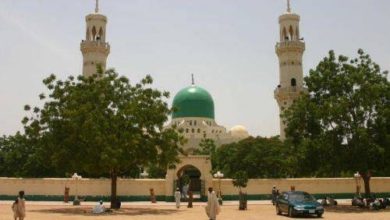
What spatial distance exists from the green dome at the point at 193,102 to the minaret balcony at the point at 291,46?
2057cm

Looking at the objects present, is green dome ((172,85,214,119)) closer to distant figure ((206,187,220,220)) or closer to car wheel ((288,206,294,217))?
car wheel ((288,206,294,217))

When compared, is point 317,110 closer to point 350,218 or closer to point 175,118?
point 350,218

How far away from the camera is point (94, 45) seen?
196 feet

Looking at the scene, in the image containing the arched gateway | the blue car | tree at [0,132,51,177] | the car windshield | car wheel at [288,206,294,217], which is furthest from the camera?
tree at [0,132,51,177]

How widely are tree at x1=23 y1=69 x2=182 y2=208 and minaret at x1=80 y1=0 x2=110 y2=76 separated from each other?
31431 mm

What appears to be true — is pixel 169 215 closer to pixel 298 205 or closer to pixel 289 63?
pixel 298 205

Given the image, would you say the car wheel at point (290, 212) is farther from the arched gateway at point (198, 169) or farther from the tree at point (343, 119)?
the arched gateway at point (198, 169)

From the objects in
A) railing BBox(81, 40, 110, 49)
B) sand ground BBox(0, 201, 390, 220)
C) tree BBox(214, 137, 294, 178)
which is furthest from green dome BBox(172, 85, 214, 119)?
sand ground BBox(0, 201, 390, 220)

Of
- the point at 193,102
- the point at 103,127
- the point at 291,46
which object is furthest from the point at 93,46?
the point at 103,127

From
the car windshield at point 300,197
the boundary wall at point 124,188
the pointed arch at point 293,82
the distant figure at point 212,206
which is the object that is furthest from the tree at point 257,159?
the distant figure at point 212,206

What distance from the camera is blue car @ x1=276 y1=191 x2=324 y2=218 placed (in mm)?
20609

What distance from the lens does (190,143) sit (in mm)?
76125

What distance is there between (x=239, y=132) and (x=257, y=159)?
111 feet

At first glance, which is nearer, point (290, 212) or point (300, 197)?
point (290, 212)
